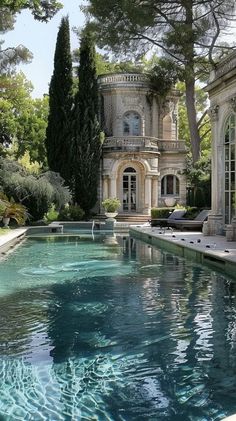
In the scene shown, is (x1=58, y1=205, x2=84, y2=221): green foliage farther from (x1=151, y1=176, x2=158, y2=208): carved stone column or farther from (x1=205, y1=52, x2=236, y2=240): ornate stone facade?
(x1=205, y1=52, x2=236, y2=240): ornate stone facade

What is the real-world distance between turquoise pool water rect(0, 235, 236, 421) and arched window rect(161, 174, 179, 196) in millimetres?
23278

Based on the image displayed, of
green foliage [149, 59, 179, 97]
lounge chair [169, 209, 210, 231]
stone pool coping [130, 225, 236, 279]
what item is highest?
green foliage [149, 59, 179, 97]

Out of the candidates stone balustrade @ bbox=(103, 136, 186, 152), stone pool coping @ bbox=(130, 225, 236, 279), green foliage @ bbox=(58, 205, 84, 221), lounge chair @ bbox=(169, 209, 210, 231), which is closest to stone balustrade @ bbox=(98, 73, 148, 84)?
stone balustrade @ bbox=(103, 136, 186, 152)

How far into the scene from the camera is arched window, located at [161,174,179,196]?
Answer: 33312mm

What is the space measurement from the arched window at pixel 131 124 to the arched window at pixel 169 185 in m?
3.54

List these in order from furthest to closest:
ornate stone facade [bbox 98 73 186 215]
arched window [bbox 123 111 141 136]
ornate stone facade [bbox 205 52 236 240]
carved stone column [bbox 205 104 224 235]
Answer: arched window [bbox 123 111 141 136] → ornate stone facade [bbox 98 73 186 215] → carved stone column [bbox 205 104 224 235] → ornate stone facade [bbox 205 52 236 240]

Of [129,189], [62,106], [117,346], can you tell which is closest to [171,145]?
[129,189]

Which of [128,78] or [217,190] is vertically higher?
[128,78]

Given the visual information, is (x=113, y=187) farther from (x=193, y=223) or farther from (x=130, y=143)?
(x=193, y=223)

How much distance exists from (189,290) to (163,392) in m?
4.42

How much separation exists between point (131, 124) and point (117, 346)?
1154 inches

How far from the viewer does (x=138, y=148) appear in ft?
104

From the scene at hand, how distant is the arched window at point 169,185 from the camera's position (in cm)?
3331

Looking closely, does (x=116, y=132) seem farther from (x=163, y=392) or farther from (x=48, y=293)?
(x=163, y=392)
